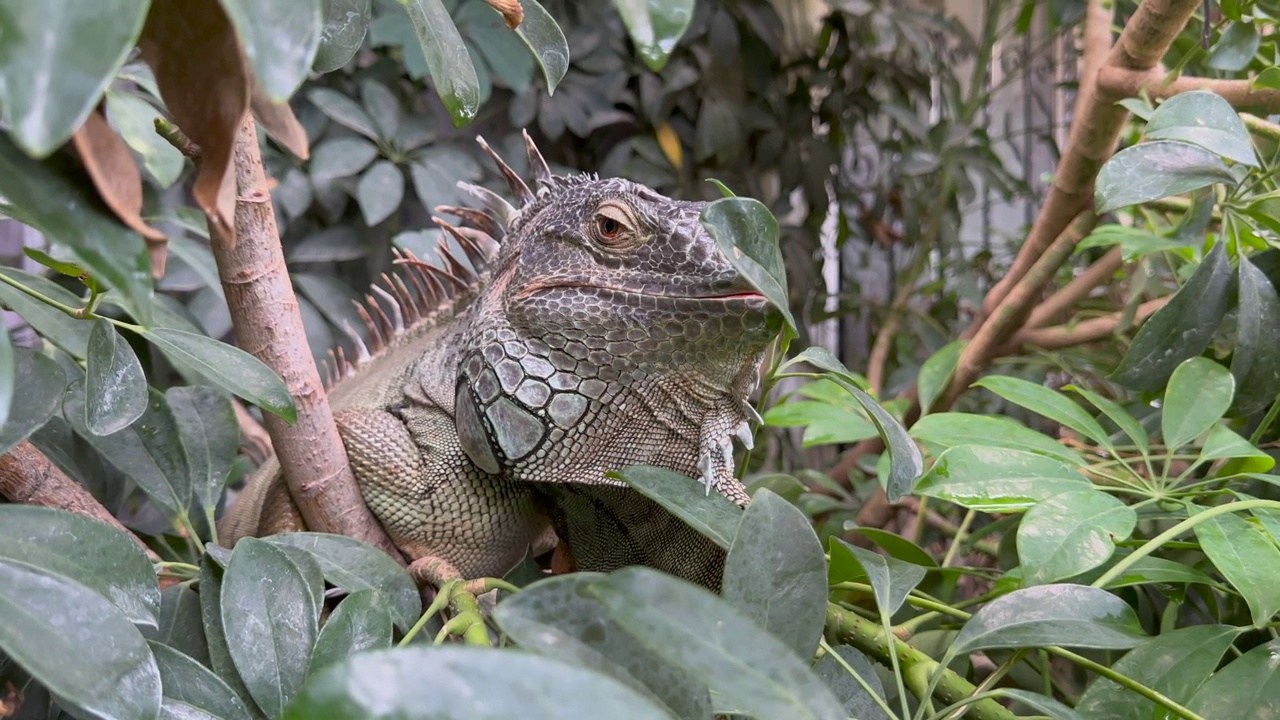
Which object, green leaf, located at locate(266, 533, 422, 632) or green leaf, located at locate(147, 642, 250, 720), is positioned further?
green leaf, located at locate(266, 533, 422, 632)

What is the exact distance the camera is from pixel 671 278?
2.93 ft

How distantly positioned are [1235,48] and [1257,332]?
0.38 meters

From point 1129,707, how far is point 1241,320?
47 centimetres

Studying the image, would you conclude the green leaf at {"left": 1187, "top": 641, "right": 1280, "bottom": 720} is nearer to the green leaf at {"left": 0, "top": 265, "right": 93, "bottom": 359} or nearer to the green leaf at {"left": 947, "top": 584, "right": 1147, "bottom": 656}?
the green leaf at {"left": 947, "top": 584, "right": 1147, "bottom": 656}

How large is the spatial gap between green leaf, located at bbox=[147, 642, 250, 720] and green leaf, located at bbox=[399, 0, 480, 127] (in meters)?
0.44

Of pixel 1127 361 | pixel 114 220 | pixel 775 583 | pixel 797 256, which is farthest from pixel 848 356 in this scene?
pixel 114 220

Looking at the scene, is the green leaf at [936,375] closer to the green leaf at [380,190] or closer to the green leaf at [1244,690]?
the green leaf at [1244,690]

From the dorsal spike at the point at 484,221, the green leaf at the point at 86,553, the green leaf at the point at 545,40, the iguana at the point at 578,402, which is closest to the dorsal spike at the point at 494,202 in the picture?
the dorsal spike at the point at 484,221

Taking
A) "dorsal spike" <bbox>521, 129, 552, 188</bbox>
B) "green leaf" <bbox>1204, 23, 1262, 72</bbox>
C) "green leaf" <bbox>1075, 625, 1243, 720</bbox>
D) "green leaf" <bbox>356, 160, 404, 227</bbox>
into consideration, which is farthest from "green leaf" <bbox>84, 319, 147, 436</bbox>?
"green leaf" <bbox>356, 160, 404, 227</bbox>

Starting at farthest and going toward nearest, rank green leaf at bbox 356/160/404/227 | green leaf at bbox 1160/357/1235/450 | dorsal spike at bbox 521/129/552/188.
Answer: green leaf at bbox 356/160/404/227 < dorsal spike at bbox 521/129/552/188 < green leaf at bbox 1160/357/1235/450

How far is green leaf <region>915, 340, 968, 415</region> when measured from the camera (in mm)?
1369

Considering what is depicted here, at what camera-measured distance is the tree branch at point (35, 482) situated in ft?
2.40

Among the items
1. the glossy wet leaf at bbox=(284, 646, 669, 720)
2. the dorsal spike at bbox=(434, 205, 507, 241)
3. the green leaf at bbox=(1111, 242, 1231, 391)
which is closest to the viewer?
the glossy wet leaf at bbox=(284, 646, 669, 720)

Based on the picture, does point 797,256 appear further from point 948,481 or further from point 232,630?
point 232,630
